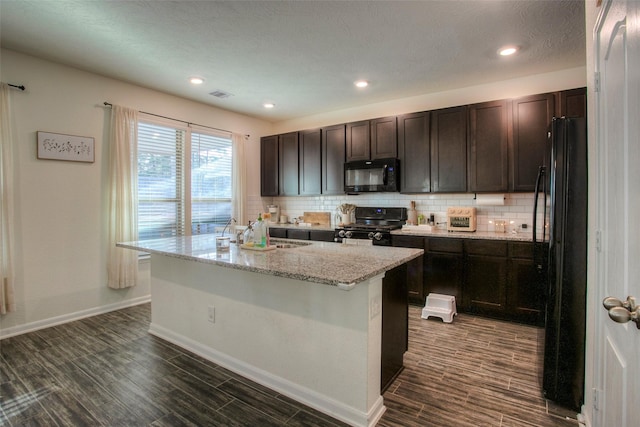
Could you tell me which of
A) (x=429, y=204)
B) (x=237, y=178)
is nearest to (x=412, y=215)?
(x=429, y=204)

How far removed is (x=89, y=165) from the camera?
12.0ft

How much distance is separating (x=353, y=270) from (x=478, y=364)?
1.52 meters

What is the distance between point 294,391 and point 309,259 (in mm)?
850

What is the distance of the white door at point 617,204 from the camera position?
3.03 ft

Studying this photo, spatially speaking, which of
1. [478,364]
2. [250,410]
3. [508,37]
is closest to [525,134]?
[508,37]

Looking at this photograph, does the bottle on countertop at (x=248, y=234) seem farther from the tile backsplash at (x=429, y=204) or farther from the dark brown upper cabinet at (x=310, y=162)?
the tile backsplash at (x=429, y=204)

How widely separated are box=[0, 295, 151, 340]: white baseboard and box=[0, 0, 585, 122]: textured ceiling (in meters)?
2.67

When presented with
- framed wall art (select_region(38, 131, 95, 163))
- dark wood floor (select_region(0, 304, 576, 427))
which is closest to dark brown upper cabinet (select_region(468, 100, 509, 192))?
dark wood floor (select_region(0, 304, 576, 427))

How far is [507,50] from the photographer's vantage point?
3.07 m

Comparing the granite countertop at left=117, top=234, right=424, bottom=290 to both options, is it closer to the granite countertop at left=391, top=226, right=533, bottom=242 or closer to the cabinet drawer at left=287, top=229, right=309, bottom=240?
the granite countertop at left=391, top=226, right=533, bottom=242

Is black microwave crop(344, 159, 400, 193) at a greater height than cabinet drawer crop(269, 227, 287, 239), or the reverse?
black microwave crop(344, 159, 400, 193)

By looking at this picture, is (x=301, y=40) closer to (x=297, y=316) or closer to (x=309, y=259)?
(x=309, y=259)

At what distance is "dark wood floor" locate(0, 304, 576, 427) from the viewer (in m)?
1.90

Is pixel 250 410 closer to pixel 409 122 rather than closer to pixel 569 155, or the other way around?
pixel 569 155
